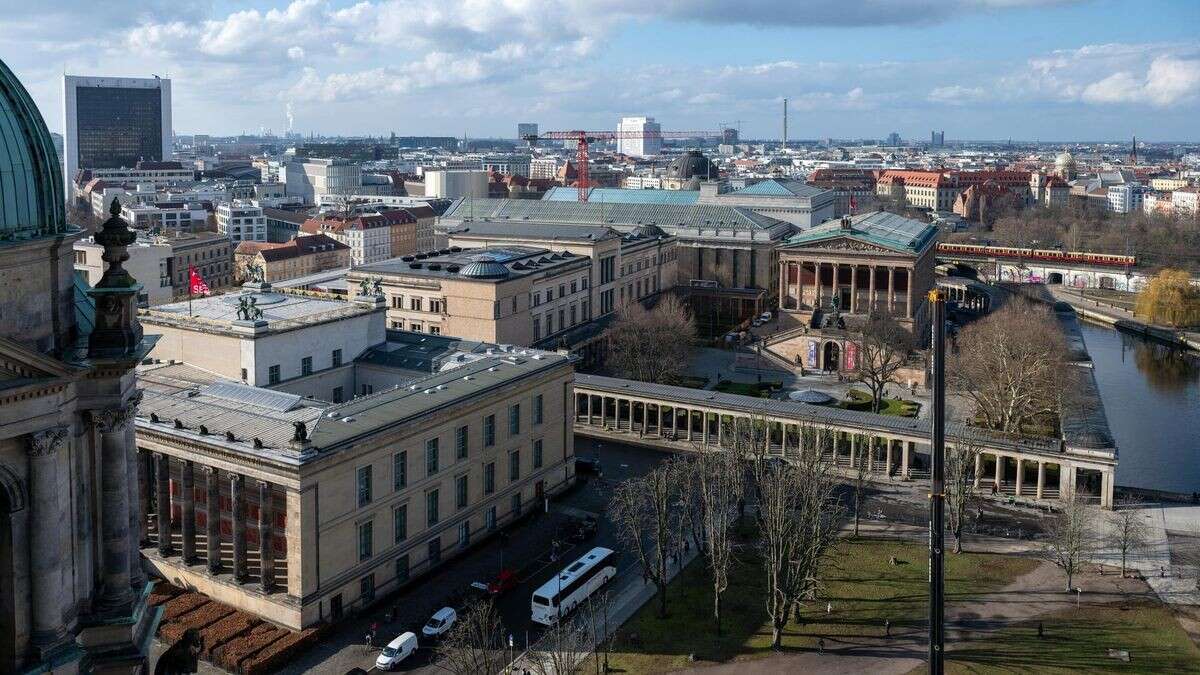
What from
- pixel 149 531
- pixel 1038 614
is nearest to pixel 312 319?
pixel 149 531

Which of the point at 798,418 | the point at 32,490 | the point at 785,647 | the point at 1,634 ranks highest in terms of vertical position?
the point at 32,490

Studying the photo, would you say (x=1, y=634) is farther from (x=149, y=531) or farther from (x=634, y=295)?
(x=634, y=295)

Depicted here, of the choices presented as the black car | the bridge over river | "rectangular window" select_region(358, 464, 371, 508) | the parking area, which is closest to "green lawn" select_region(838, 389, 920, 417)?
the bridge over river

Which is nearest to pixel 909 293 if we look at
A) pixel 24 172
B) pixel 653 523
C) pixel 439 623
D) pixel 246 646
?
pixel 653 523

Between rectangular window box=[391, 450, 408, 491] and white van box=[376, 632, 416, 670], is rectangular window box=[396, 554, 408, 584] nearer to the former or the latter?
rectangular window box=[391, 450, 408, 491]

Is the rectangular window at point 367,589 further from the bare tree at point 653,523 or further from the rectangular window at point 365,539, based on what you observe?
the bare tree at point 653,523

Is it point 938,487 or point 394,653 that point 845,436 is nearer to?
point 394,653

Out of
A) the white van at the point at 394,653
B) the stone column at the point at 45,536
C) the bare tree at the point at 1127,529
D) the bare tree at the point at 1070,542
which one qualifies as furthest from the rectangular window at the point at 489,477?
the stone column at the point at 45,536
